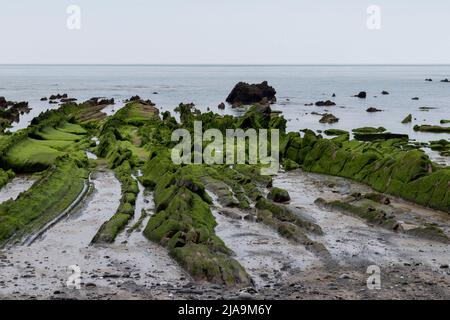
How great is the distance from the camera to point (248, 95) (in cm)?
13738

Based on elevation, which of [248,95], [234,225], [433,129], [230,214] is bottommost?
[234,225]

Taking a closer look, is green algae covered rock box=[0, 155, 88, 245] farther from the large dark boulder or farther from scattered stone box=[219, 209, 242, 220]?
the large dark boulder

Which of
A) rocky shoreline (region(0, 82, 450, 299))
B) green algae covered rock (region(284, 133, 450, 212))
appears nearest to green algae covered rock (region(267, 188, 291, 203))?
rocky shoreline (region(0, 82, 450, 299))

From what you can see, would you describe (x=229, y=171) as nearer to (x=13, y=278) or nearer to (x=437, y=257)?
(x=437, y=257)

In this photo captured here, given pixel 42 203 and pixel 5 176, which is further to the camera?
pixel 5 176

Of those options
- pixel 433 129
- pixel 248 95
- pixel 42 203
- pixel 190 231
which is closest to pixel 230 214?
pixel 190 231

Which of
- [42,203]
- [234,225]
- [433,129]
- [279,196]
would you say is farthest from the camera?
[433,129]

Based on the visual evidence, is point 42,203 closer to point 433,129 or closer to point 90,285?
point 90,285

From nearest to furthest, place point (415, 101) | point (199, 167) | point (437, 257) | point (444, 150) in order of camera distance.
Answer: point (437, 257) → point (199, 167) → point (444, 150) → point (415, 101)

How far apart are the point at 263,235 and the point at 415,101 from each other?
13163 cm

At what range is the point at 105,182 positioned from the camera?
41781 mm

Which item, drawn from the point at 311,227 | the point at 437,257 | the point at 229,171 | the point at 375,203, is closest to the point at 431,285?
the point at 437,257

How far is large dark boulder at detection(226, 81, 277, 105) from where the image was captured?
137m

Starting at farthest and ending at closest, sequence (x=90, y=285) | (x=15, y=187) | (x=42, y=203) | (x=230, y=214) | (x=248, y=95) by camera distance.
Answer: (x=248, y=95) < (x=15, y=187) < (x=42, y=203) < (x=230, y=214) < (x=90, y=285)
